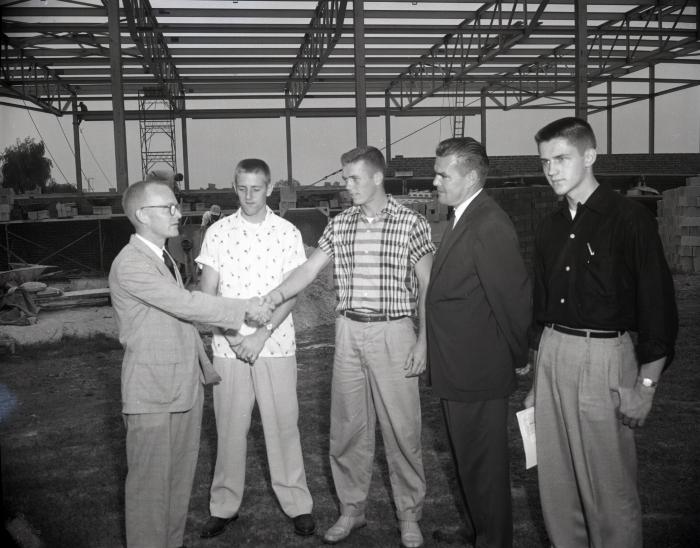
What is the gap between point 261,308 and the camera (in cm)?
354

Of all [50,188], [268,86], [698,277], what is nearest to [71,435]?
[698,277]

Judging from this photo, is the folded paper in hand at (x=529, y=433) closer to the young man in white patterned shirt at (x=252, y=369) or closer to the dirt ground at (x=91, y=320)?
the young man in white patterned shirt at (x=252, y=369)

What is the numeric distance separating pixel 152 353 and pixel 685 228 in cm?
1378

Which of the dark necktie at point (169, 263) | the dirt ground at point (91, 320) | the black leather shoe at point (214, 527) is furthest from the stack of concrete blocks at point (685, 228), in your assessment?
the dark necktie at point (169, 263)

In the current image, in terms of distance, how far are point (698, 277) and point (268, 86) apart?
17.6 m

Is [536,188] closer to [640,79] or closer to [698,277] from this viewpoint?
[698,277]

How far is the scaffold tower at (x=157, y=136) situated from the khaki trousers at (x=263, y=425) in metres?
23.1

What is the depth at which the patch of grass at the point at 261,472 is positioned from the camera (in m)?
3.74

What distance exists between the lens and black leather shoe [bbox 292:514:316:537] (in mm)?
3664

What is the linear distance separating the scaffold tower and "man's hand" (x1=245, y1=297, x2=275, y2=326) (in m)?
23.2

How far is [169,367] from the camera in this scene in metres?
3.06

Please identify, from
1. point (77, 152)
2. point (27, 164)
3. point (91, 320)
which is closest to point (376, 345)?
point (91, 320)

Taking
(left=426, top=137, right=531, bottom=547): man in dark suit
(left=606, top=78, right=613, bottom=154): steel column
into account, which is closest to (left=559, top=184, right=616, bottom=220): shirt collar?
(left=426, top=137, right=531, bottom=547): man in dark suit

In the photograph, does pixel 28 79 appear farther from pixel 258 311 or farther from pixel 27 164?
pixel 258 311
